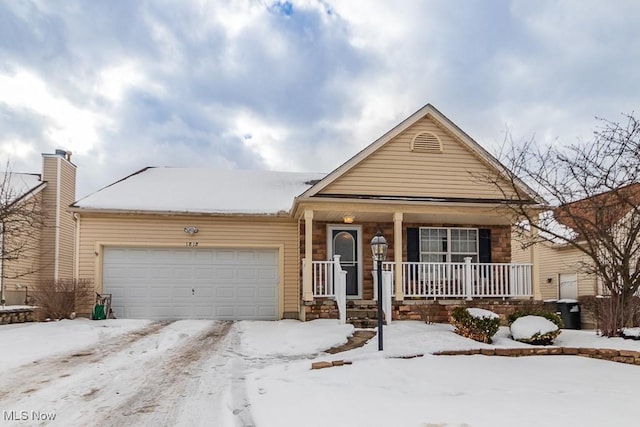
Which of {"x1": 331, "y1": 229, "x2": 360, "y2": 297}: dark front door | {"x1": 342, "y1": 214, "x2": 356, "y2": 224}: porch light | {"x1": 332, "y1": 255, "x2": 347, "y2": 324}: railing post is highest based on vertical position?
{"x1": 342, "y1": 214, "x2": 356, "y2": 224}: porch light

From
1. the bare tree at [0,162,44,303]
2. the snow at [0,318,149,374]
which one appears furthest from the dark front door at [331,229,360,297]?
the bare tree at [0,162,44,303]

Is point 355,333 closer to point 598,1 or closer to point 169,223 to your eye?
point 169,223

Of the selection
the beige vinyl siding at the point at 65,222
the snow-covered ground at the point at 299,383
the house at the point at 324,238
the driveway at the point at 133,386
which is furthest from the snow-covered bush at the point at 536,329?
the beige vinyl siding at the point at 65,222

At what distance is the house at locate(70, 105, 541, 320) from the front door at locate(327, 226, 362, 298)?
1.1 inches

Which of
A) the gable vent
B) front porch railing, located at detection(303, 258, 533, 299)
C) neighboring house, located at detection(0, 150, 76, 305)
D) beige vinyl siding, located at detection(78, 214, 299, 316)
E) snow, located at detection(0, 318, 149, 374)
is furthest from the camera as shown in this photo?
neighboring house, located at detection(0, 150, 76, 305)

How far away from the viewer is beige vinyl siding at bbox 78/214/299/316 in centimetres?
1445

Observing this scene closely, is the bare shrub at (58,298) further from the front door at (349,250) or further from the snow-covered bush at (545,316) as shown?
the snow-covered bush at (545,316)

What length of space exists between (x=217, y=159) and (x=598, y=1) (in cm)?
1727

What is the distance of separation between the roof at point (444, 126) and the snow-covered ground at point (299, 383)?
4.35m

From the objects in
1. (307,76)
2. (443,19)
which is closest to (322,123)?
(307,76)

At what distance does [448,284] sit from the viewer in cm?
1352

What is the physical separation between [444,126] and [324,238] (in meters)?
4.53

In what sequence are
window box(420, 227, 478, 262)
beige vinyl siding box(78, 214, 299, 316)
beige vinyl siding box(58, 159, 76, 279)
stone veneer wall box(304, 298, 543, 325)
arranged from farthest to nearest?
beige vinyl siding box(58, 159, 76, 279), window box(420, 227, 478, 262), beige vinyl siding box(78, 214, 299, 316), stone veneer wall box(304, 298, 543, 325)

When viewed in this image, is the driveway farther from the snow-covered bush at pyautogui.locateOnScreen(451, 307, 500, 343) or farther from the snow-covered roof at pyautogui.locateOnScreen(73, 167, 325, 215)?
the snow-covered roof at pyautogui.locateOnScreen(73, 167, 325, 215)
